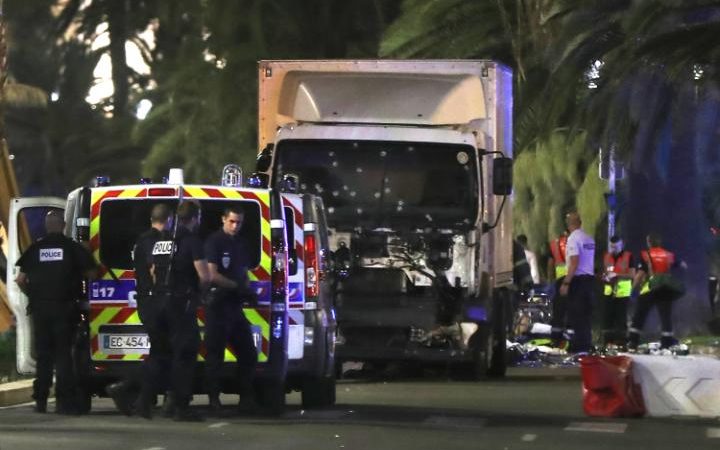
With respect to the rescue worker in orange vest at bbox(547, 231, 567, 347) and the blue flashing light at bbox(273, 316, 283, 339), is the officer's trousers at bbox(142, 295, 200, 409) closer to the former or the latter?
the blue flashing light at bbox(273, 316, 283, 339)

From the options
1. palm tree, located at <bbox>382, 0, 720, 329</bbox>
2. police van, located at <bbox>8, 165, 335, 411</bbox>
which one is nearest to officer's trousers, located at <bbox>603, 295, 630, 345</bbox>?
palm tree, located at <bbox>382, 0, 720, 329</bbox>

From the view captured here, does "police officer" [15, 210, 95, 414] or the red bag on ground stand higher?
"police officer" [15, 210, 95, 414]

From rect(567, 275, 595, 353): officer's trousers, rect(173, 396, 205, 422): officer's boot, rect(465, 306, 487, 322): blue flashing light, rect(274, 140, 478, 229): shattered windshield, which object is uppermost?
rect(274, 140, 478, 229): shattered windshield

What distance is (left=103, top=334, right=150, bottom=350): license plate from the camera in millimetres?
14258

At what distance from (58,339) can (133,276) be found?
0.82m

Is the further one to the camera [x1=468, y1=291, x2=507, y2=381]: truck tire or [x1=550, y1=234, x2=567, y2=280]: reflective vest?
[x1=550, y1=234, x2=567, y2=280]: reflective vest

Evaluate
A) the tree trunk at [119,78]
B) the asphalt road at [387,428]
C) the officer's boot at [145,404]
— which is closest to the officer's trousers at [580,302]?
the asphalt road at [387,428]

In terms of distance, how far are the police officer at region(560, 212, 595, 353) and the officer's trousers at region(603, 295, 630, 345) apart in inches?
86.8

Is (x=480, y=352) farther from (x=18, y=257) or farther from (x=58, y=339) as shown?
(x=58, y=339)

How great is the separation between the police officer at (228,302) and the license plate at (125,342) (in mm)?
561

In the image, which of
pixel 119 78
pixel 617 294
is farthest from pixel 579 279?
pixel 119 78

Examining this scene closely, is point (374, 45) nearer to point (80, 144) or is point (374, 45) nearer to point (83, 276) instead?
point (83, 276)

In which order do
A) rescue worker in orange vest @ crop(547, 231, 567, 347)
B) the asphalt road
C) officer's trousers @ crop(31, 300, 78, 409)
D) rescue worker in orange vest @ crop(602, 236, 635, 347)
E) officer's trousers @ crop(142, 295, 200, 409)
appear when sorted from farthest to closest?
rescue worker in orange vest @ crop(602, 236, 635, 347) → rescue worker in orange vest @ crop(547, 231, 567, 347) → officer's trousers @ crop(31, 300, 78, 409) → officer's trousers @ crop(142, 295, 200, 409) → the asphalt road

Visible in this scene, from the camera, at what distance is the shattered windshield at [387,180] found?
61.1ft
